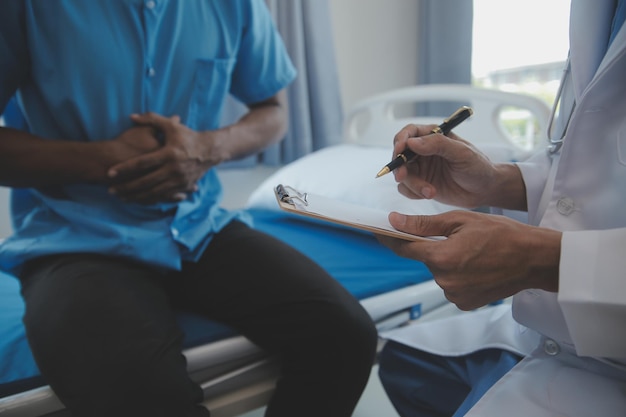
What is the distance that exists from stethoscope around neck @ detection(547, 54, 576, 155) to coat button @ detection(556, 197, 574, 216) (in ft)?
0.35

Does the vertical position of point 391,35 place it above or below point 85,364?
above

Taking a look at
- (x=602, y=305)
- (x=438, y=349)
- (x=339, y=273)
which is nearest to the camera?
(x=602, y=305)

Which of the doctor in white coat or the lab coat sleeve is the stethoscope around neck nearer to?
the doctor in white coat

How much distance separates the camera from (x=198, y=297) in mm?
944

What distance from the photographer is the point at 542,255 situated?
532 millimetres

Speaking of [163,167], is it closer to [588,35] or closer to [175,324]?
[175,324]

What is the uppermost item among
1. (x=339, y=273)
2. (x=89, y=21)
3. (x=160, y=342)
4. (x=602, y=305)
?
(x=89, y=21)

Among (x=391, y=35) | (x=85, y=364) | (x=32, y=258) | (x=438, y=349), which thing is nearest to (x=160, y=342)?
(x=85, y=364)

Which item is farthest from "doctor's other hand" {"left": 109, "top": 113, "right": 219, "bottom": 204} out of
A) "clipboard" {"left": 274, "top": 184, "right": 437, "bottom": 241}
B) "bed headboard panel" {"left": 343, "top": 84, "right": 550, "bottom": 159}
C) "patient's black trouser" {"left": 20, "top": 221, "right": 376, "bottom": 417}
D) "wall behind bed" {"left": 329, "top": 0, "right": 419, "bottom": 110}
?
"wall behind bed" {"left": 329, "top": 0, "right": 419, "bottom": 110}

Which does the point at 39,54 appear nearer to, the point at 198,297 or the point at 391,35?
the point at 198,297

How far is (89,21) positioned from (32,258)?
1.63ft

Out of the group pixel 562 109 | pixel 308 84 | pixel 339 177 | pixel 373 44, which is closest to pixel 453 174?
pixel 562 109

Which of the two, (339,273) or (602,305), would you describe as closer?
(602,305)

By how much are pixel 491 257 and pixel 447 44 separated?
6.14 ft
